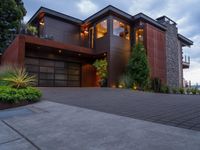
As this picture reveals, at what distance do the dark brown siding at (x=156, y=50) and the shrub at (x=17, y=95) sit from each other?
1126cm

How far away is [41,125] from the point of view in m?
4.12

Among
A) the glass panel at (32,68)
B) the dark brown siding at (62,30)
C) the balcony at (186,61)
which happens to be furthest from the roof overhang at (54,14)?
the balcony at (186,61)

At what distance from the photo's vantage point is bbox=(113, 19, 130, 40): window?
624 inches

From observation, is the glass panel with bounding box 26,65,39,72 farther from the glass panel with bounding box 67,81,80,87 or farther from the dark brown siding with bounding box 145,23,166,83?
the dark brown siding with bounding box 145,23,166,83

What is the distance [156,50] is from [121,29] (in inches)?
154

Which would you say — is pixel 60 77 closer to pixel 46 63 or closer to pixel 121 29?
pixel 46 63

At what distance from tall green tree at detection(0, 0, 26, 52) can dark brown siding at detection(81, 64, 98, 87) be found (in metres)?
8.59

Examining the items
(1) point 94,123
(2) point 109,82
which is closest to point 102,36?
(2) point 109,82

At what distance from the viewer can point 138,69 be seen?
14000 millimetres

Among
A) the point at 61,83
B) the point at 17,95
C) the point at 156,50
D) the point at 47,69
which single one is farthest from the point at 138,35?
the point at 17,95

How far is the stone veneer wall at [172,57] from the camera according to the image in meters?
18.7

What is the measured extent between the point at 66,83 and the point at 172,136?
14750mm

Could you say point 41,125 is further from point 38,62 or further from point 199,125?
point 38,62

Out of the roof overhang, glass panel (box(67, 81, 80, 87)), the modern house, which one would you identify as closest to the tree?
the modern house
